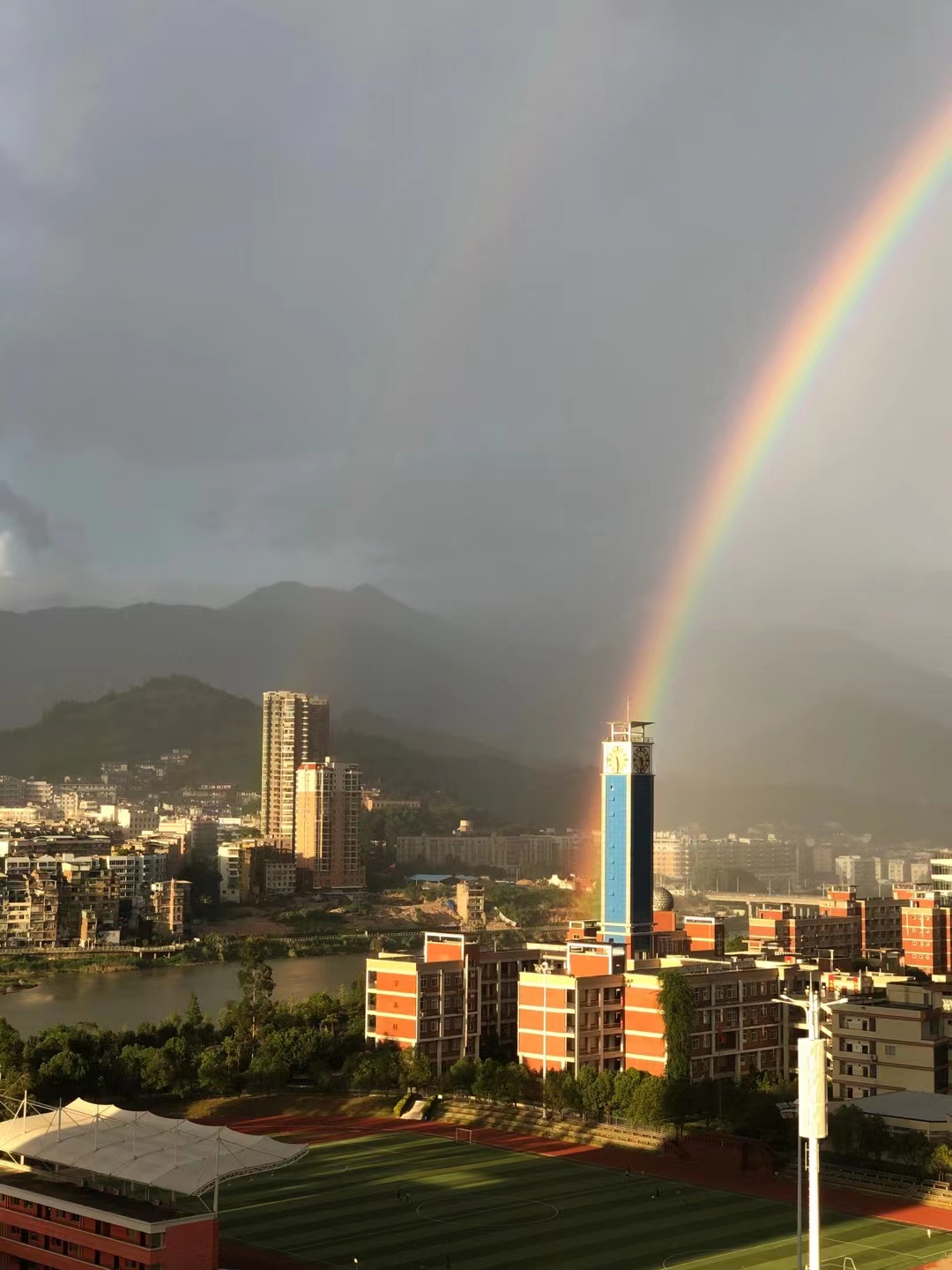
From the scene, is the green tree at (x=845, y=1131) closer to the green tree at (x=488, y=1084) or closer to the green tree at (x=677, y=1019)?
the green tree at (x=677, y=1019)

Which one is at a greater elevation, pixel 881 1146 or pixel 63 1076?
A: pixel 63 1076

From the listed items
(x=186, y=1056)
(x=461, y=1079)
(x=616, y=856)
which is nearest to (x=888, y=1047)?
(x=461, y=1079)

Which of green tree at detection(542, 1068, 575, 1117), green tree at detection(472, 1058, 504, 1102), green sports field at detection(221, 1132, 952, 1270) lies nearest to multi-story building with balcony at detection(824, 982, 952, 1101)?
green tree at detection(542, 1068, 575, 1117)

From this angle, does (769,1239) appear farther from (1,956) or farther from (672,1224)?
(1,956)

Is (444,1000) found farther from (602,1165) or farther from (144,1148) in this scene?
(144,1148)

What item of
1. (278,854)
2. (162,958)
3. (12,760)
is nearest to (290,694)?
(278,854)

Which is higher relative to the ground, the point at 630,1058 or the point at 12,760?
the point at 12,760
